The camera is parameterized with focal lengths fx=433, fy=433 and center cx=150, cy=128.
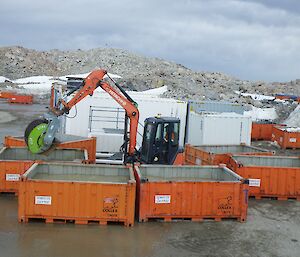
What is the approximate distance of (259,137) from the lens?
32.9m

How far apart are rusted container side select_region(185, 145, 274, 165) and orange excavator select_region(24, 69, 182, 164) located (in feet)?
6.81

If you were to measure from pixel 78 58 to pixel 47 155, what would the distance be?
98660 mm

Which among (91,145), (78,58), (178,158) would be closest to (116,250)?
(178,158)

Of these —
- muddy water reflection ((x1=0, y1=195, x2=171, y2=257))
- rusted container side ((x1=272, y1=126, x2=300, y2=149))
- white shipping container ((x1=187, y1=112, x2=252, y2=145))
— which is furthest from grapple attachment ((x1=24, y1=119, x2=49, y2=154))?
rusted container side ((x1=272, y1=126, x2=300, y2=149))

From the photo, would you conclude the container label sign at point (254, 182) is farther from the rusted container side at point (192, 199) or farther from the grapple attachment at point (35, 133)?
the grapple attachment at point (35, 133)

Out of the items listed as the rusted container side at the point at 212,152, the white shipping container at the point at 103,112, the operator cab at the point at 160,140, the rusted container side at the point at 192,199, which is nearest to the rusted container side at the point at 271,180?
the rusted container side at the point at 212,152

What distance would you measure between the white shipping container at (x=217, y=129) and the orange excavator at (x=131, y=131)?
6542mm

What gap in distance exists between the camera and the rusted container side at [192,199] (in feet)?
40.8

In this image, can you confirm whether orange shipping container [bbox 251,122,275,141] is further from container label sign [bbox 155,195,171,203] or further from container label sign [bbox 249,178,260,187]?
container label sign [bbox 155,195,171,203]

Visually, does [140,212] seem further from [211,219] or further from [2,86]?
[2,86]

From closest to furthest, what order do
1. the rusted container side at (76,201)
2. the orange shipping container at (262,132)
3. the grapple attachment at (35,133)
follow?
the rusted container side at (76,201) < the grapple attachment at (35,133) < the orange shipping container at (262,132)

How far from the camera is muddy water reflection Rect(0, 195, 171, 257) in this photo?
1022 cm

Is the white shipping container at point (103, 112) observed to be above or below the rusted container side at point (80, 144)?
above

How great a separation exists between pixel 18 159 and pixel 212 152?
834 cm
